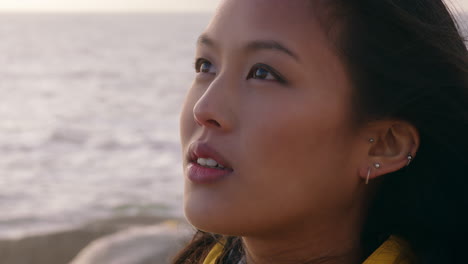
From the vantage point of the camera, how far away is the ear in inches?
78.3

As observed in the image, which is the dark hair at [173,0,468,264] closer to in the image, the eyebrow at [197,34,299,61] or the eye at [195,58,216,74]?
the eyebrow at [197,34,299,61]

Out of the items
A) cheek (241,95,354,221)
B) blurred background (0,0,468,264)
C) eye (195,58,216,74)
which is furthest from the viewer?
blurred background (0,0,468,264)

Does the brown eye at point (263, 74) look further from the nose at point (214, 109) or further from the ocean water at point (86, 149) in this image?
the ocean water at point (86, 149)

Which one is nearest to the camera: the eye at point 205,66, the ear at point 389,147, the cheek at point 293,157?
the cheek at point 293,157

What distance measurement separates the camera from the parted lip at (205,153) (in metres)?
1.90

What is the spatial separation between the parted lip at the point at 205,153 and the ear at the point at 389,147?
16.8 inches

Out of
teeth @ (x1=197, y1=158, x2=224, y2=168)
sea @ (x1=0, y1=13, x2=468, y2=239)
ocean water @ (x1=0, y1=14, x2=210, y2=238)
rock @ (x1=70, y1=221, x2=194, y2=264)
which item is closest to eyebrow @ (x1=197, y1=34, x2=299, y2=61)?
teeth @ (x1=197, y1=158, x2=224, y2=168)

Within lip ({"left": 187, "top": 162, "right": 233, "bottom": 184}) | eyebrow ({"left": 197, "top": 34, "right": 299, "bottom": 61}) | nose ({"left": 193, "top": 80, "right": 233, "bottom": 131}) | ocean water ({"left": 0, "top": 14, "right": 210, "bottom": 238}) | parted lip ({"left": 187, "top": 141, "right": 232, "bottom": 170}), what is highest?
eyebrow ({"left": 197, "top": 34, "right": 299, "bottom": 61})

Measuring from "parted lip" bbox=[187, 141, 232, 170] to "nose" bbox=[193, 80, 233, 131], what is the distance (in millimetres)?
59

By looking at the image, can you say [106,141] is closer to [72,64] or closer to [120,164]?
[120,164]

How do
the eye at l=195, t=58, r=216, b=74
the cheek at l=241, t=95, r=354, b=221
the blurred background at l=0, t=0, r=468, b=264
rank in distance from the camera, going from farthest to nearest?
the blurred background at l=0, t=0, r=468, b=264 < the eye at l=195, t=58, r=216, b=74 < the cheek at l=241, t=95, r=354, b=221

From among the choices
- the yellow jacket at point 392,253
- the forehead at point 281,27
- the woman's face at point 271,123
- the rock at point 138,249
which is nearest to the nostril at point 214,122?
the woman's face at point 271,123

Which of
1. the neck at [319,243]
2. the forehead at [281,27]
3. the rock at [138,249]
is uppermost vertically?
the forehead at [281,27]

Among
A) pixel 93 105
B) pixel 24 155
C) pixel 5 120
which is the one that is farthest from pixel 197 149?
pixel 93 105
